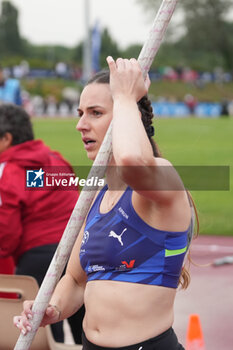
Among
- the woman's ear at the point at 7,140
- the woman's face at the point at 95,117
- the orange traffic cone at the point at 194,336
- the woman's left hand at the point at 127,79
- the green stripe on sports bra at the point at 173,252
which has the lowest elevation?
the orange traffic cone at the point at 194,336

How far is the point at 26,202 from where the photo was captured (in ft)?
12.4

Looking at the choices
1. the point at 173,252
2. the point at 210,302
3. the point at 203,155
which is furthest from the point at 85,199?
the point at 203,155

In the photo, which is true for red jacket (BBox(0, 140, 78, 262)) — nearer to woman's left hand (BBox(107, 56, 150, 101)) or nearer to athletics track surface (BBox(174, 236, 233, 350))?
athletics track surface (BBox(174, 236, 233, 350))

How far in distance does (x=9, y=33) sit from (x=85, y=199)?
105829 millimetres

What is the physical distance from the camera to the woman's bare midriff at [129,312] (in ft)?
6.90

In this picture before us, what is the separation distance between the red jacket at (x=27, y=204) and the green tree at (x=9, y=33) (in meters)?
102

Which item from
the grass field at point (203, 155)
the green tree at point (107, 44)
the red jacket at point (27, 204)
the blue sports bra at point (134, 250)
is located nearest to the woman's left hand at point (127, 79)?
the blue sports bra at point (134, 250)

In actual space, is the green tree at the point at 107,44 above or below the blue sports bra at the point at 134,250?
below

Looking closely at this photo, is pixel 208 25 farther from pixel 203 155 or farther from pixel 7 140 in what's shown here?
pixel 7 140

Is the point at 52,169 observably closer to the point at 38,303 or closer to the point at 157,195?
the point at 38,303

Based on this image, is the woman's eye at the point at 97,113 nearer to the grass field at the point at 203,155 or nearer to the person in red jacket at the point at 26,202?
the grass field at the point at 203,155

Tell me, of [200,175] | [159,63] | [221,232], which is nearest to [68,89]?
[159,63]

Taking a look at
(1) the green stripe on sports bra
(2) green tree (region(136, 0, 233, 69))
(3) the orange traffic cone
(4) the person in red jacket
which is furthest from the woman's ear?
(2) green tree (region(136, 0, 233, 69))

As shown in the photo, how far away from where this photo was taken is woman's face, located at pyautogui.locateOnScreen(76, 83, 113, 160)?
2221mm
